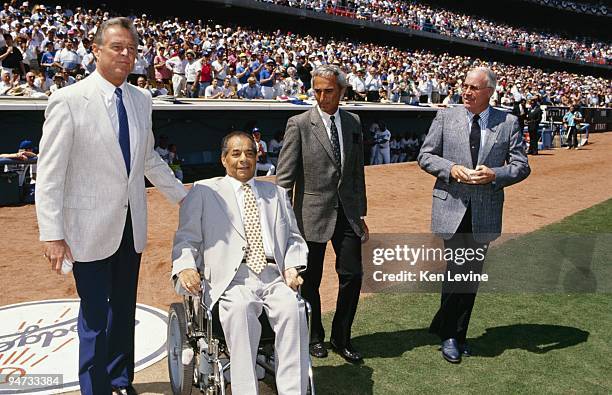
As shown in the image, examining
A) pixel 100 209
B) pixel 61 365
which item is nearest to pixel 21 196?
pixel 61 365

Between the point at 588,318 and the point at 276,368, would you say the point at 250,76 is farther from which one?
the point at 276,368

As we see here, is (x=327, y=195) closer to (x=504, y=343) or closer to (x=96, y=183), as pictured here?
(x=96, y=183)

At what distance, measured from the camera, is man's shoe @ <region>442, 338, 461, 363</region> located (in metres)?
4.46

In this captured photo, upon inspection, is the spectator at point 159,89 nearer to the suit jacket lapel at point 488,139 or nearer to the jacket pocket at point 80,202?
the suit jacket lapel at point 488,139

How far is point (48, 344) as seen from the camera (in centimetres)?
447

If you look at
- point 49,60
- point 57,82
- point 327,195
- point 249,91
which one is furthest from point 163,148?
point 327,195

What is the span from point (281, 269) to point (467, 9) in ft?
172

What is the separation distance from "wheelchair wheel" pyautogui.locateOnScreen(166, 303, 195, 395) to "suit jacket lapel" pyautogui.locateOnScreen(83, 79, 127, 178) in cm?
103

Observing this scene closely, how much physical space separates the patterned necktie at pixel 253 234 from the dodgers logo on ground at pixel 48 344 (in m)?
1.28

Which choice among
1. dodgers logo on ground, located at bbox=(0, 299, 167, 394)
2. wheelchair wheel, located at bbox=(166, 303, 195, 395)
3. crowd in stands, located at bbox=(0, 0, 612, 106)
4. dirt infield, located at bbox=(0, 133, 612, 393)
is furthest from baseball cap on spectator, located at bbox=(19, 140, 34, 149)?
wheelchair wheel, located at bbox=(166, 303, 195, 395)

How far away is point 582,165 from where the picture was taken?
60.5 feet

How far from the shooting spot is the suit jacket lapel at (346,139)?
442 cm

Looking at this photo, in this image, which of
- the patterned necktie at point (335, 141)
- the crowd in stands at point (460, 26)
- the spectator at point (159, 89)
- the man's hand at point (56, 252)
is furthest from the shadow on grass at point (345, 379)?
the crowd in stands at point (460, 26)

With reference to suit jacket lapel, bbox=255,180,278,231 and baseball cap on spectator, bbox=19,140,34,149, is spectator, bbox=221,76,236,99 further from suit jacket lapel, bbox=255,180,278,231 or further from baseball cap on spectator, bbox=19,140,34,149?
suit jacket lapel, bbox=255,180,278,231
